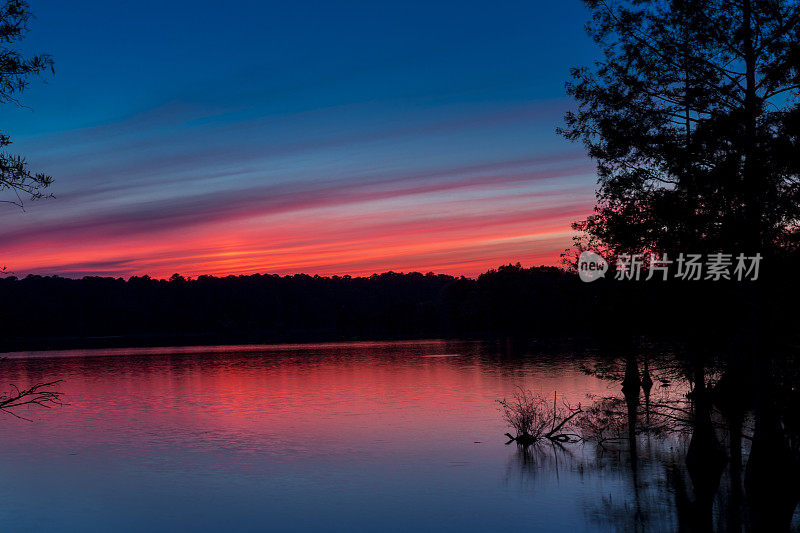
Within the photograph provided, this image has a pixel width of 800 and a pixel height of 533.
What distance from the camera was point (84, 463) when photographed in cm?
3591

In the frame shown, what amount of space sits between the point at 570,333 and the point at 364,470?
11834 cm

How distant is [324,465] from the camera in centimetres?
3312

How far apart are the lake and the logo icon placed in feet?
17.4

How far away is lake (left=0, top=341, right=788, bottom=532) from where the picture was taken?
24.7m

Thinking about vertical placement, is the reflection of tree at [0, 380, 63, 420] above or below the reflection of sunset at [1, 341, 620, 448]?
above

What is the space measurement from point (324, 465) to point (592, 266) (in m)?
14.6

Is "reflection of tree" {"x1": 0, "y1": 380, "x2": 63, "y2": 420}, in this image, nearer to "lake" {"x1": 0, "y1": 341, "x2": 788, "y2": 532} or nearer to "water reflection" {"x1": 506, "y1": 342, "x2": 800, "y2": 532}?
"lake" {"x1": 0, "y1": 341, "x2": 788, "y2": 532}

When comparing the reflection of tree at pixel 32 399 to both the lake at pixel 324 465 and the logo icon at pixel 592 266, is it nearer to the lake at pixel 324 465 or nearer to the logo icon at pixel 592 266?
the lake at pixel 324 465

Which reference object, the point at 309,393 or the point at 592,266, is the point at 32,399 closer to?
the point at 309,393

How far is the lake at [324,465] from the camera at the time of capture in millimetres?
24672

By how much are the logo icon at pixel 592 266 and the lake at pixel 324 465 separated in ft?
17.4

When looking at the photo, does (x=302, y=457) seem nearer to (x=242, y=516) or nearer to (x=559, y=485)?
(x=242, y=516)

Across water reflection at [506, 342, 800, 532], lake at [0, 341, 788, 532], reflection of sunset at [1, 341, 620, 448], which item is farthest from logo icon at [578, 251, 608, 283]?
reflection of sunset at [1, 341, 620, 448]

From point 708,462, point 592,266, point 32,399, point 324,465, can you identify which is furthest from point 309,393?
point 708,462
